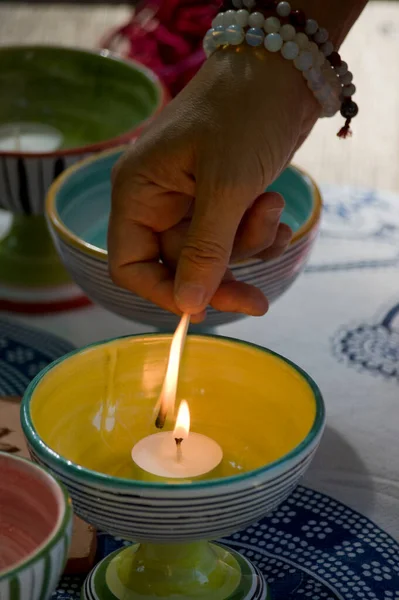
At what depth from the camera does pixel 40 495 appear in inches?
18.9

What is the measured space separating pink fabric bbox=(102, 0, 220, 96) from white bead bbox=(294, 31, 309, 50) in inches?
24.4

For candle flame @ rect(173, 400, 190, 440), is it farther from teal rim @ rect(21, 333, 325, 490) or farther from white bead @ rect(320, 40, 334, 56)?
white bead @ rect(320, 40, 334, 56)

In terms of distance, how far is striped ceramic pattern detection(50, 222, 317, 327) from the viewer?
28.7 inches

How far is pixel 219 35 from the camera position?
2.05 feet

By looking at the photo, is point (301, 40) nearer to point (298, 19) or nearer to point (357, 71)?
point (298, 19)

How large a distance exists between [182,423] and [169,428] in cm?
5

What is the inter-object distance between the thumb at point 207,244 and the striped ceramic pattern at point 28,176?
33 cm

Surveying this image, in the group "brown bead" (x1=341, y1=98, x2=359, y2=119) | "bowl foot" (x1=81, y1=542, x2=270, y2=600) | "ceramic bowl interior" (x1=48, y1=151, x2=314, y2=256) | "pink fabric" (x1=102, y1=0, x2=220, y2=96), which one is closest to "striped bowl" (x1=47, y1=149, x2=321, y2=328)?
"ceramic bowl interior" (x1=48, y1=151, x2=314, y2=256)

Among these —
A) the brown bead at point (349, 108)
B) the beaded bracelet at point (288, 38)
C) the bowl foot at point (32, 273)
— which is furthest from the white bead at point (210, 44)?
the bowl foot at point (32, 273)

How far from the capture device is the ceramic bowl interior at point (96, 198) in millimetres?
840

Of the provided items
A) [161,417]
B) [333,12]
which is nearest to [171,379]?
[161,417]

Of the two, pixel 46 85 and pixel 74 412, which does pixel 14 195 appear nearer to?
pixel 46 85

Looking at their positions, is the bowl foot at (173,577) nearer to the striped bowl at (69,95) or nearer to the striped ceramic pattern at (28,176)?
the striped ceramic pattern at (28,176)

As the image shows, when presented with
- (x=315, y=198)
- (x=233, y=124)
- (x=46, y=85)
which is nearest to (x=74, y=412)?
(x=233, y=124)
